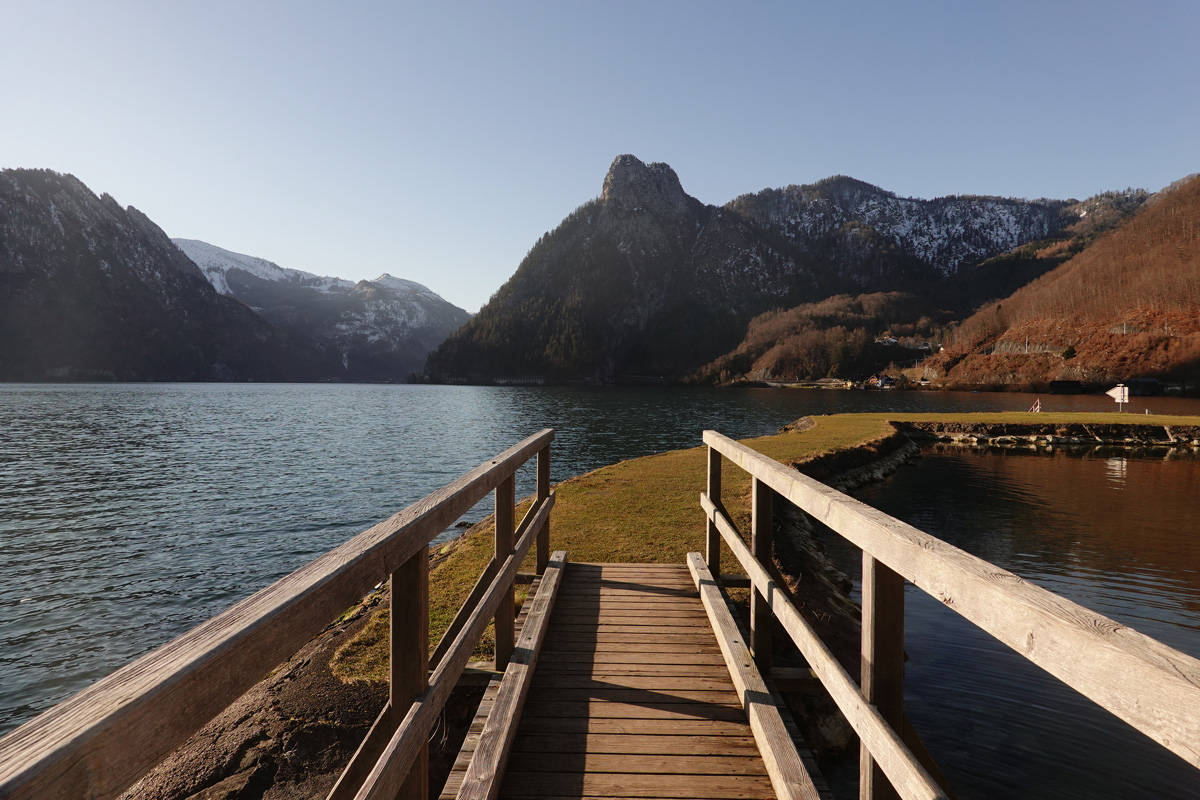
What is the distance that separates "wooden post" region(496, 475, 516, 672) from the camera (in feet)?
13.9

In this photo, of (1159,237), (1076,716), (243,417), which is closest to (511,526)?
(1076,716)

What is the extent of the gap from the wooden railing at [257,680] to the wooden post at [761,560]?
7.34 ft

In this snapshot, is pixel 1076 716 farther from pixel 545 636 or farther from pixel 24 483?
pixel 24 483

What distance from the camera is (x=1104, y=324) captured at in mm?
149125

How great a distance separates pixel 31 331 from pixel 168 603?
261m

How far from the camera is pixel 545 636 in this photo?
5.37 metres

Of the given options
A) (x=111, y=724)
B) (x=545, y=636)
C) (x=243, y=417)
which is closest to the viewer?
(x=111, y=724)

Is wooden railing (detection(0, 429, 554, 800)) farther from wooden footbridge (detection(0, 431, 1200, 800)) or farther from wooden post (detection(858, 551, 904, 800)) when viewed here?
wooden post (detection(858, 551, 904, 800))

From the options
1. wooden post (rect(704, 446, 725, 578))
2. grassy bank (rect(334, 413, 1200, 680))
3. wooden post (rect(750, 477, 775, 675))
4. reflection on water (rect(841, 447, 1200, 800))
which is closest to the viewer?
wooden post (rect(750, 477, 775, 675))

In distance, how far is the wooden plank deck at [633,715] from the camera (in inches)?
135

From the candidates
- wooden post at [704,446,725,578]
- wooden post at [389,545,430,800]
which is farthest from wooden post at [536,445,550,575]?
wooden post at [389,545,430,800]

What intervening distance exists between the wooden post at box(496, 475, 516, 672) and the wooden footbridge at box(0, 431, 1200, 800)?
2 cm

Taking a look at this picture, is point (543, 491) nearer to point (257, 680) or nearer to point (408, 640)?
point (408, 640)

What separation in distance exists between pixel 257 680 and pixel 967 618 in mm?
2356
